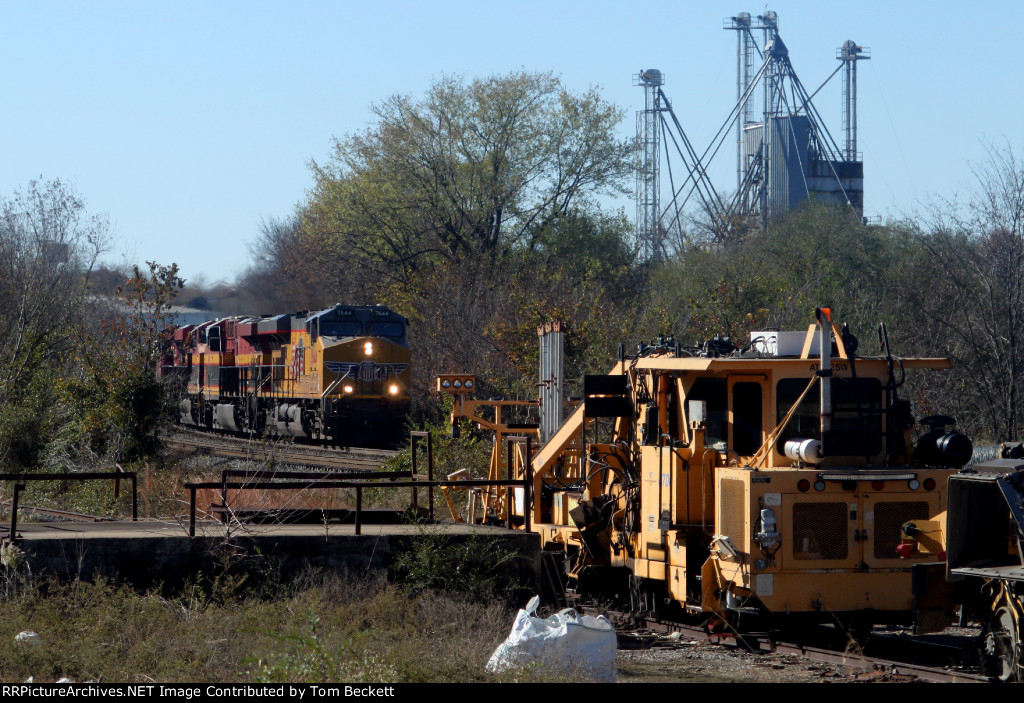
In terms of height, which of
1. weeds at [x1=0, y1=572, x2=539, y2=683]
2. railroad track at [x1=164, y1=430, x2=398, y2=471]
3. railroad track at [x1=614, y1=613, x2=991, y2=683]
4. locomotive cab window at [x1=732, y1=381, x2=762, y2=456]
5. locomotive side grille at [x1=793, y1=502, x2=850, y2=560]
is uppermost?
locomotive cab window at [x1=732, y1=381, x2=762, y2=456]

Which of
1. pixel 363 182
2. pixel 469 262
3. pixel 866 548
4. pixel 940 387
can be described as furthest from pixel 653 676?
pixel 363 182

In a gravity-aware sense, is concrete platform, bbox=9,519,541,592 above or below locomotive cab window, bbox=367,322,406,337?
below

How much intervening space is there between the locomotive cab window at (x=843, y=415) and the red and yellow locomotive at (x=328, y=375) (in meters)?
20.5

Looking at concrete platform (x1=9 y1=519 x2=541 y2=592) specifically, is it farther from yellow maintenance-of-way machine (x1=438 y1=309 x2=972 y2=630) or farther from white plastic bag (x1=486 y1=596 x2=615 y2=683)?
white plastic bag (x1=486 y1=596 x2=615 y2=683)

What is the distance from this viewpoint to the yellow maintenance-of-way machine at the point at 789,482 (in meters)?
9.32

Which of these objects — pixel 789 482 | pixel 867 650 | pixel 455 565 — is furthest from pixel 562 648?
pixel 867 650

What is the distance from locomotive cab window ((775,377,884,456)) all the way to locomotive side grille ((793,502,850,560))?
52 cm

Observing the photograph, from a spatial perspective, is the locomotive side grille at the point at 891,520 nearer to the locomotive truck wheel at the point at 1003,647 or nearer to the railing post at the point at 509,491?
the locomotive truck wheel at the point at 1003,647

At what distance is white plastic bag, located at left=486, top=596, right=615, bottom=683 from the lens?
26.7 feet

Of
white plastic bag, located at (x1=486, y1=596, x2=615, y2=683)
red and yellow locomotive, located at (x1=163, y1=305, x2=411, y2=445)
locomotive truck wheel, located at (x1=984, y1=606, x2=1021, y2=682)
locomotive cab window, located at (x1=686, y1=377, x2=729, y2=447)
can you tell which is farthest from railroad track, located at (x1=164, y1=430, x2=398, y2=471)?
locomotive truck wheel, located at (x1=984, y1=606, x2=1021, y2=682)

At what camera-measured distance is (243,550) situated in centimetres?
1073

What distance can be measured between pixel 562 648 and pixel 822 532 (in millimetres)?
2594

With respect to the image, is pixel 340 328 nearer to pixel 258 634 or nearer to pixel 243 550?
pixel 243 550

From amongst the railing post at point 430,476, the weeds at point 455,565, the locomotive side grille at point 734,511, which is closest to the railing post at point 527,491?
the weeds at point 455,565
